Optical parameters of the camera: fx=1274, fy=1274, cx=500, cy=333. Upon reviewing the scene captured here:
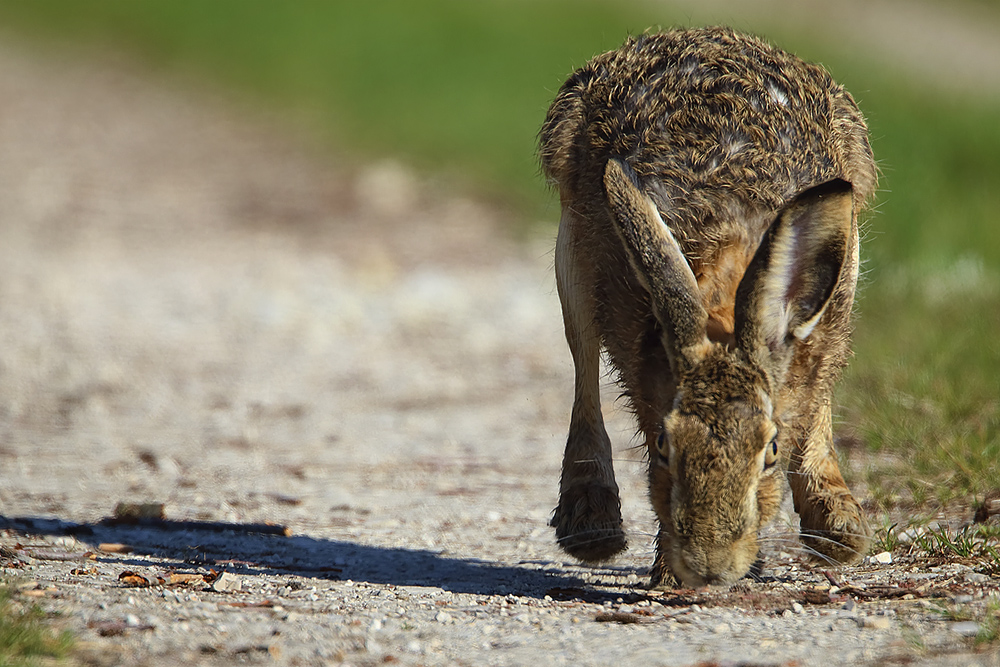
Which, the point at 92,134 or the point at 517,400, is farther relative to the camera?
the point at 92,134

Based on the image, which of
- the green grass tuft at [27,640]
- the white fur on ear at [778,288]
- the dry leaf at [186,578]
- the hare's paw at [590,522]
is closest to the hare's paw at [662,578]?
the hare's paw at [590,522]

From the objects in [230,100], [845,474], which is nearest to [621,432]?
[845,474]

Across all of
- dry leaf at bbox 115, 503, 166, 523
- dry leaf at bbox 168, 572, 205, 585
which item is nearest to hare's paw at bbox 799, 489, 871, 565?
dry leaf at bbox 168, 572, 205, 585

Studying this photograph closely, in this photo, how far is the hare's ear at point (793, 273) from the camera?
3951 millimetres

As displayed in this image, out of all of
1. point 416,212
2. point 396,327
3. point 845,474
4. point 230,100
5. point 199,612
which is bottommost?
point 199,612

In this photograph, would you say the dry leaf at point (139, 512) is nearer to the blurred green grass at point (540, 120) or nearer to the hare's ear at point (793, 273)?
the blurred green grass at point (540, 120)

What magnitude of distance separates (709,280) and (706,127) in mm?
735

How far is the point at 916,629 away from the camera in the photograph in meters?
3.75

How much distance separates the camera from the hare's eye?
3951mm

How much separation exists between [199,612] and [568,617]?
1145 millimetres

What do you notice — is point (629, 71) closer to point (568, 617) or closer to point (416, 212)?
point (568, 617)

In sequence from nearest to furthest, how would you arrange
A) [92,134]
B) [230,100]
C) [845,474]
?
1. [845,474]
2. [92,134]
3. [230,100]

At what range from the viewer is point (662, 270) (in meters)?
4.01

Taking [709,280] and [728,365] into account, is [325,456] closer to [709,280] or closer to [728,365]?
[709,280]
